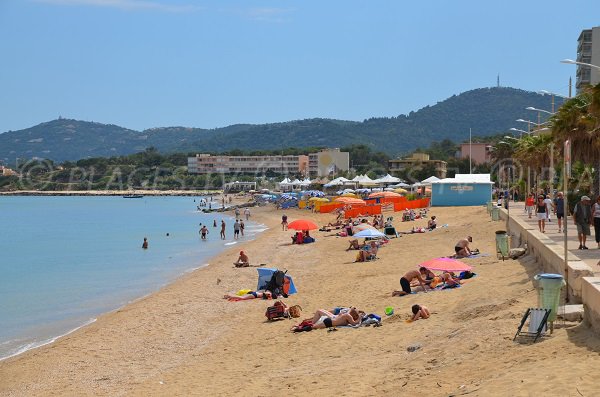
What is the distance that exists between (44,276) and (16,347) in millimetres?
15247

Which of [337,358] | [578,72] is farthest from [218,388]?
[578,72]

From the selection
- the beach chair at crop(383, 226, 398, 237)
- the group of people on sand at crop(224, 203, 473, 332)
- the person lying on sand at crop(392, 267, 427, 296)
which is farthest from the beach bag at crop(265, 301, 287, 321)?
the beach chair at crop(383, 226, 398, 237)

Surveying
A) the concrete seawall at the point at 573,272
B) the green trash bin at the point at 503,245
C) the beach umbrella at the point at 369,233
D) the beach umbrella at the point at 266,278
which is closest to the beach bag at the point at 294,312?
the beach umbrella at the point at 266,278

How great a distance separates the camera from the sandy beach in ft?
26.2

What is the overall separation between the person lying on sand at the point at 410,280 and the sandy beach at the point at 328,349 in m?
0.34

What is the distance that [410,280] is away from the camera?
15.9 m

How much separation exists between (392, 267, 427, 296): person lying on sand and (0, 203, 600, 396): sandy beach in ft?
1.13

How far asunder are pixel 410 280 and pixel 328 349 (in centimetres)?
468

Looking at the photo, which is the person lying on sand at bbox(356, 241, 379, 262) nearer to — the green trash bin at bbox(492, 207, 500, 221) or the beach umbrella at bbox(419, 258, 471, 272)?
the green trash bin at bbox(492, 207, 500, 221)

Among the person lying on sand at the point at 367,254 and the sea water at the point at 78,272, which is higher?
the person lying on sand at the point at 367,254

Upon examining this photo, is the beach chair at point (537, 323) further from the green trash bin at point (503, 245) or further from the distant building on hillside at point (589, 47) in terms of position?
the distant building on hillside at point (589, 47)

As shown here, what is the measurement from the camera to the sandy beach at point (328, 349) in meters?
7.98

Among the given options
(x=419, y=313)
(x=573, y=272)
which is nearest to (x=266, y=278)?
(x=419, y=313)

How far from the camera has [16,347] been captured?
16266mm
